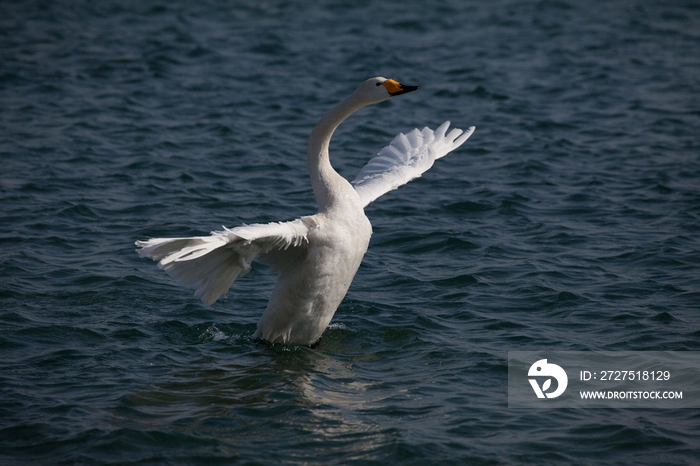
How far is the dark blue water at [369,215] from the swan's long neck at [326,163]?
1.60 m

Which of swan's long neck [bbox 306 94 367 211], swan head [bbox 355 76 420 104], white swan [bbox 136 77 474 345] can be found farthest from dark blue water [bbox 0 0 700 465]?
swan head [bbox 355 76 420 104]

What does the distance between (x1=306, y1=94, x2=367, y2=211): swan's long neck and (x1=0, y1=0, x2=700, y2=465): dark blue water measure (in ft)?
5.24

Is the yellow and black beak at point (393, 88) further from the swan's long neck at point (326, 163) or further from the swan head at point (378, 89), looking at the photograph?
the swan's long neck at point (326, 163)

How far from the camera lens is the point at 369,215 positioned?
12.4 meters

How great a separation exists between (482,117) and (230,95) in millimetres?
4978

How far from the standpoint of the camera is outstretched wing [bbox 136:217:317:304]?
6844 mm

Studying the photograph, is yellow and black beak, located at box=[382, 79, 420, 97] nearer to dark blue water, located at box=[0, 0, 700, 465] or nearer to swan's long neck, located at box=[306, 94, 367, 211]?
swan's long neck, located at box=[306, 94, 367, 211]

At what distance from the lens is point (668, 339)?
8.59m

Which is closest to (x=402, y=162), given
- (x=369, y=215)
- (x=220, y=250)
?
(x=369, y=215)

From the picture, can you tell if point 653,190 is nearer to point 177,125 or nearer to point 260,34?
point 177,125

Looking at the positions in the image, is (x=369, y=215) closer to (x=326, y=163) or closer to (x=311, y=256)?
(x=326, y=163)

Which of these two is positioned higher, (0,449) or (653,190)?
(653,190)

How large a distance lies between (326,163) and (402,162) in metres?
2.23

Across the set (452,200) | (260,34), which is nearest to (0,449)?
(452,200)
